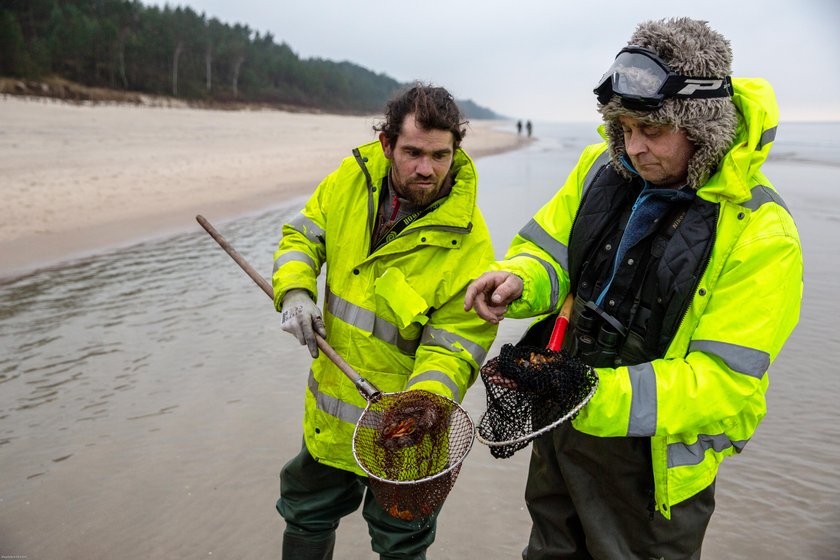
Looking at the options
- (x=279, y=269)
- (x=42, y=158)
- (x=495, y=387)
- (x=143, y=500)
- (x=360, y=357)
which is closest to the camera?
(x=495, y=387)

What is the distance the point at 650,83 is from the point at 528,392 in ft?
3.32

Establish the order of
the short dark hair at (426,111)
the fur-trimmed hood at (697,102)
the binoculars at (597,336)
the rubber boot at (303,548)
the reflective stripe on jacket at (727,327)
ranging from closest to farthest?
1. the reflective stripe on jacket at (727,327)
2. the fur-trimmed hood at (697,102)
3. the binoculars at (597,336)
4. the short dark hair at (426,111)
5. the rubber boot at (303,548)

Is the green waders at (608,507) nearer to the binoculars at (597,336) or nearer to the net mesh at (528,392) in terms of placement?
the binoculars at (597,336)

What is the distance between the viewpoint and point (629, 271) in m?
2.20

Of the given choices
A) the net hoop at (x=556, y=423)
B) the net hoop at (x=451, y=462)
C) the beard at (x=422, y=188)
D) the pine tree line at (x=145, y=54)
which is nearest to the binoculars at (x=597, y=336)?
the net hoop at (x=556, y=423)

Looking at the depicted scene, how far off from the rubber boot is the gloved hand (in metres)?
0.90

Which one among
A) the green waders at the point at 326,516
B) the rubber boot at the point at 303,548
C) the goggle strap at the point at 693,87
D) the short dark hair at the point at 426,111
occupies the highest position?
the goggle strap at the point at 693,87

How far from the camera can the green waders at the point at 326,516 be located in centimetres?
282

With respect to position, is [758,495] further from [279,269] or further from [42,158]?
[42,158]

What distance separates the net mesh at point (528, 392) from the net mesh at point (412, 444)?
0.34 m

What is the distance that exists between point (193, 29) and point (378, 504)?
75.3m

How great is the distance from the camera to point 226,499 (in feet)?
13.3

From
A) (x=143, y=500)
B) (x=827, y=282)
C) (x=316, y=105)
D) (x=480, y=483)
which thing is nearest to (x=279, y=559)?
(x=143, y=500)

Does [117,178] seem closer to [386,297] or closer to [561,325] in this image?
[386,297]
